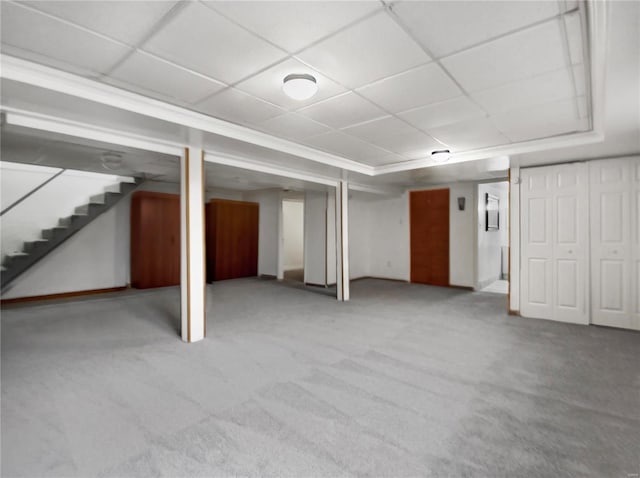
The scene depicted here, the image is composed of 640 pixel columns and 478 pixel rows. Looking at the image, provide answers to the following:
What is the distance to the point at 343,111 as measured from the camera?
9.69 feet

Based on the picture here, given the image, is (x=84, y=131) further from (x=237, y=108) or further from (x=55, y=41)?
(x=237, y=108)

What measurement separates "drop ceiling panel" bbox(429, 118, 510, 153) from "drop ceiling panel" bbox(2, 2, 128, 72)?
Result: 2977 millimetres

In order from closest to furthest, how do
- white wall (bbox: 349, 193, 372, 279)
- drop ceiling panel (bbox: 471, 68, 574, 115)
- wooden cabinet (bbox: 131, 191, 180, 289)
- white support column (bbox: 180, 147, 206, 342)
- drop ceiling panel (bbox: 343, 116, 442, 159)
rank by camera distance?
1. drop ceiling panel (bbox: 471, 68, 574, 115)
2. drop ceiling panel (bbox: 343, 116, 442, 159)
3. white support column (bbox: 180, 147, 206, 342)
4. wooden cabinet (bbox: 131, 191, 180, 289)
5. white wall (bbox: 349, 193, 372, 279)

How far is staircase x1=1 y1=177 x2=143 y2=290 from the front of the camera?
5508 millimetres

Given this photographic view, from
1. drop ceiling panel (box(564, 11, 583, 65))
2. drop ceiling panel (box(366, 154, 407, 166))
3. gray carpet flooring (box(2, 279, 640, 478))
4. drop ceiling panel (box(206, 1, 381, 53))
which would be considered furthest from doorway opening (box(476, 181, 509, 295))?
drop ceiling panel (box(206, 1, 381, 53))

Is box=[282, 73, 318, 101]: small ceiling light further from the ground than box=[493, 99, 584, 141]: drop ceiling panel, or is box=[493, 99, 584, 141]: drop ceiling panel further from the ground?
box=[493, 99, 584, 141]: drop ceiling panel

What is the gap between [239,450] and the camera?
6.15ft

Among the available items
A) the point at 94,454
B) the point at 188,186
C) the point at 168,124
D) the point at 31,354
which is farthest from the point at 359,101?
the point at 31,354

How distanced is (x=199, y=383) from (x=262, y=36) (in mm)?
2643

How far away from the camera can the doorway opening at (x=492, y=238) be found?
279 inches

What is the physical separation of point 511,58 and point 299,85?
1.40 meters

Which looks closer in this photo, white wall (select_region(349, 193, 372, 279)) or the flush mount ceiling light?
the flush mount ceiling light

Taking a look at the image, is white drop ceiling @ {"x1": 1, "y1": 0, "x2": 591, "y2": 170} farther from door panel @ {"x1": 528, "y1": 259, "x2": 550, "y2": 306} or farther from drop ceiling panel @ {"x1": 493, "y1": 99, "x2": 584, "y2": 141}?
door panel @ {"x1": 528, "y1": 259, "x2": 550, "y2": 306}

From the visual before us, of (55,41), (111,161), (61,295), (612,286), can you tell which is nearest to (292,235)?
(61,295)
